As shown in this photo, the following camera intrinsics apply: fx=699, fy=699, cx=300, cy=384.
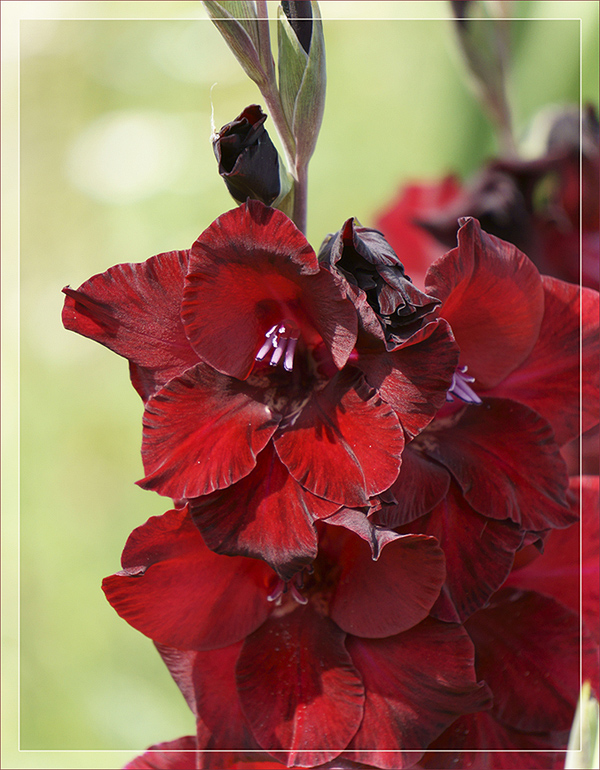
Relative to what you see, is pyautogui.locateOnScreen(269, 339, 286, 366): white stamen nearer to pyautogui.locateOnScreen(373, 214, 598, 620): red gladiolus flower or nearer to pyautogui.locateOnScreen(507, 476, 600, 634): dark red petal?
pyautogui.locateOnScreen(373, 214, 598, 620): red gladiolus flower

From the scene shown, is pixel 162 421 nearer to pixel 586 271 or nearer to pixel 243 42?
pixel 243 42

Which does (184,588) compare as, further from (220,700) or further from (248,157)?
(248,157)

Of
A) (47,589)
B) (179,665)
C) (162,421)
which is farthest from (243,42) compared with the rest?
(47,589)

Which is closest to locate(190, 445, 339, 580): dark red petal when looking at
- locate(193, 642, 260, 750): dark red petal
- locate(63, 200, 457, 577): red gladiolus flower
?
locate(63, 200, 457, 577): red gladiolus flower

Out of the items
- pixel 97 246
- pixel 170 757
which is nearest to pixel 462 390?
pixel 170 757

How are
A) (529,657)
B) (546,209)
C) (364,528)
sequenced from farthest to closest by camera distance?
1. (546,209)
2. (529,657)
3. (364,528)

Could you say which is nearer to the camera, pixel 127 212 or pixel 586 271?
pixel 586 271
